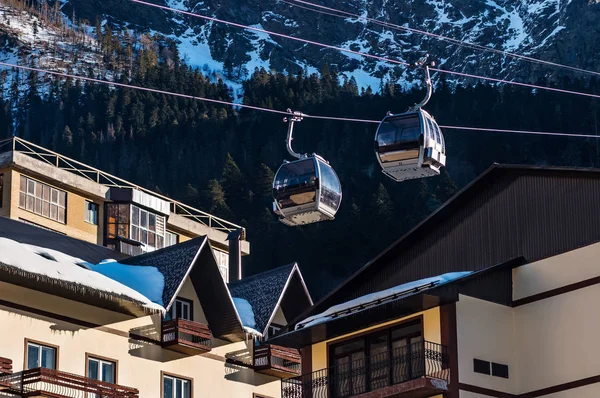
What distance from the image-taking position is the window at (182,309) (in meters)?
47.4

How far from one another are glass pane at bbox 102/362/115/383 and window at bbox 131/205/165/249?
1856 cm

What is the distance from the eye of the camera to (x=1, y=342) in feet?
134

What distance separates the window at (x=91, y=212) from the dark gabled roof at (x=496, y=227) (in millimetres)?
29003

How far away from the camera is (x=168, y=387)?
46.5m

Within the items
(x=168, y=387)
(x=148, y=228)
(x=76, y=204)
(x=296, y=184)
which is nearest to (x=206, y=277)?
(x=168, y=387)

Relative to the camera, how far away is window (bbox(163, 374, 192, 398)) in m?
46.4

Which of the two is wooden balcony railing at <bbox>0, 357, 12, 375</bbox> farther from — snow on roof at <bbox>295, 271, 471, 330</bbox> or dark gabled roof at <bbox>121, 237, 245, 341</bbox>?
snow on roof at <bbox>295, 271, 471, 330</bbox>

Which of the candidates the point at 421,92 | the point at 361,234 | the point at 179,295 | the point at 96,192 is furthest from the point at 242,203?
the point at 179,295

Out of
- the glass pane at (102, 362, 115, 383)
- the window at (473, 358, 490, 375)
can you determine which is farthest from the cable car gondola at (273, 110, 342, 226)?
the glass pane at (102, 362, 115, 383)

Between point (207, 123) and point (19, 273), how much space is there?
141 meters

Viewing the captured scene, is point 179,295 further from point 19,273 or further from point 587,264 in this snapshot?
point 587,264

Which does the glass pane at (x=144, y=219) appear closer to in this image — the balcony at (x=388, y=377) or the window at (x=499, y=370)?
the balcony at (x=388, y=377)

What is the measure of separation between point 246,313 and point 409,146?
21.0 metres

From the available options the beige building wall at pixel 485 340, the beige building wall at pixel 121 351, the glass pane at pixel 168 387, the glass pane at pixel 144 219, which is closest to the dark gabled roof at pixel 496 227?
the beige building wall at pixel 485 340
